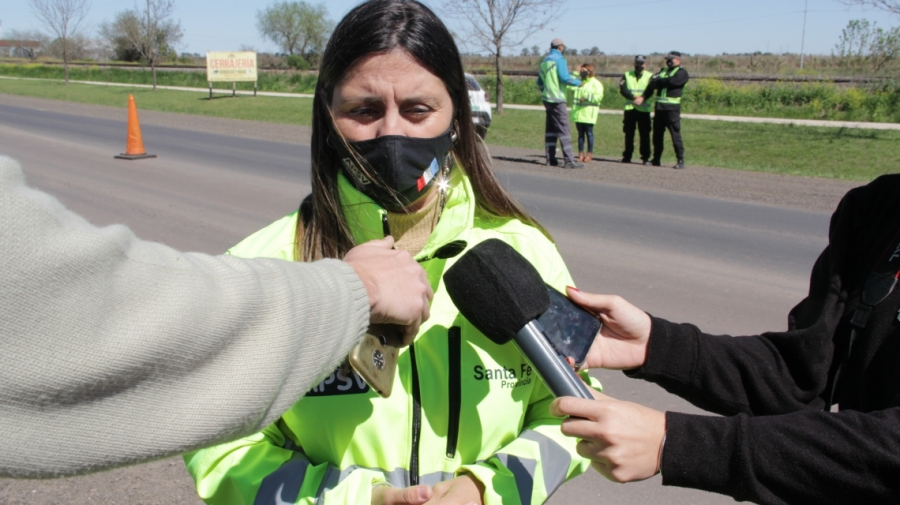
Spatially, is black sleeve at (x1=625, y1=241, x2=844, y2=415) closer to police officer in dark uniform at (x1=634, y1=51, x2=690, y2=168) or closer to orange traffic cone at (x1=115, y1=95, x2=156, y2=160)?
police officer in dark uniform at (x1=634, y1=51, x2=690, y2=168)

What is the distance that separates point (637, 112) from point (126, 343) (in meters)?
14.2

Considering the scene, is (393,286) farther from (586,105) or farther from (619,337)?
(586,105)

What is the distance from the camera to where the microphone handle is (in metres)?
1.52

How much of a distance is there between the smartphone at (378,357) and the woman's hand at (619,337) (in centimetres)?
62

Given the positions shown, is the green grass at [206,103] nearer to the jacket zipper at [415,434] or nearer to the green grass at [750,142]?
the green grass at [750,142]

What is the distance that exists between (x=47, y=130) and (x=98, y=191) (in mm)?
9986

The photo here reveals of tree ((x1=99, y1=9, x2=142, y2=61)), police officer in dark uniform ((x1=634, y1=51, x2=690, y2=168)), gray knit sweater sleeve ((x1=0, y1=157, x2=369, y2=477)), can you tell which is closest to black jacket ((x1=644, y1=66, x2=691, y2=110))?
police officer in dark uniform ((x1=634, y1=51, x2=690, y2=168))

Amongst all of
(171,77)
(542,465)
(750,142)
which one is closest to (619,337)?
(542,465)

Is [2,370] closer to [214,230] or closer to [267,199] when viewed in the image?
[214,230]

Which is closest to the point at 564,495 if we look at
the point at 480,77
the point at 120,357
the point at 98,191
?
the point at 120,357

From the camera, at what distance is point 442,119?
2219mm

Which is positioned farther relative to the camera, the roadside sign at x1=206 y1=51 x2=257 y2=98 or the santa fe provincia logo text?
the roadside sign at x1=206 y1=51 x2=257 y2=98

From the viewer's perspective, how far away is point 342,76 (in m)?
2.12

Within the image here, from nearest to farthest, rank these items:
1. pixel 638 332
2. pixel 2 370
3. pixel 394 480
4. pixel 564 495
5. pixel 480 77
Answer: pixel 2 370 → pixel 394 480 → pixel 638 332 → pixel 564 495 → pixel 480 77
